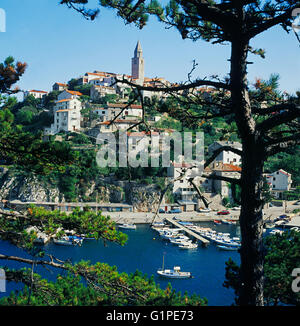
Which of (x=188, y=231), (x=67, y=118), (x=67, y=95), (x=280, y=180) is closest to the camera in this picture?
(x=188, y=231)

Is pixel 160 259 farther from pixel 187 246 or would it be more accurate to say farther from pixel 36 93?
pixel 36 93

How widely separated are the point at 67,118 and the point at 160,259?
64.1ft

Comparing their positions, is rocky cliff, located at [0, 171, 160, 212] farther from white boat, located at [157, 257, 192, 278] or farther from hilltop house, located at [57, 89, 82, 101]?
hilltop house, located at [57, 89, 82, 101]

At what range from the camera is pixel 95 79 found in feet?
139

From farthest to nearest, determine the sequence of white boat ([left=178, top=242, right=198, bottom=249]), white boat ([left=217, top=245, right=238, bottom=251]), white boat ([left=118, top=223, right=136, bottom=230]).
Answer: white boat ([left=118, top=223, right=136, bottom=230]), white boat ([left=178, top=242, right=198, bottom=249]), white boat ([left=217, top=245, right=238, bottom=251])

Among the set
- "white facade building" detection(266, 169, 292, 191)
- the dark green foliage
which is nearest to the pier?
"white facade building" detection(266, 169, 292, 191)

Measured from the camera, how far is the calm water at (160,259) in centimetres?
1363

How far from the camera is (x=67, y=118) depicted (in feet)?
107

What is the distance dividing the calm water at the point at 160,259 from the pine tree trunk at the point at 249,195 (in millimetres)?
11311

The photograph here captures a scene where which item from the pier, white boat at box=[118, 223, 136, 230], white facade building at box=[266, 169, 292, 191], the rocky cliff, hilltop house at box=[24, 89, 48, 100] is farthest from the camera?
hilltop house at box=[24, 89, 48, 100]

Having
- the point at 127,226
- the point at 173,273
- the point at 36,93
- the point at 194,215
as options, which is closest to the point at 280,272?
the point at 173,273

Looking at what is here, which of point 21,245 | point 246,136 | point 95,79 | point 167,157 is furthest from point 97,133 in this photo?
point 246,136

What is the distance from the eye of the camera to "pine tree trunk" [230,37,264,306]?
1828 mm

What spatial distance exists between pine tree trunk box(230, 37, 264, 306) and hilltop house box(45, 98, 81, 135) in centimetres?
3136
